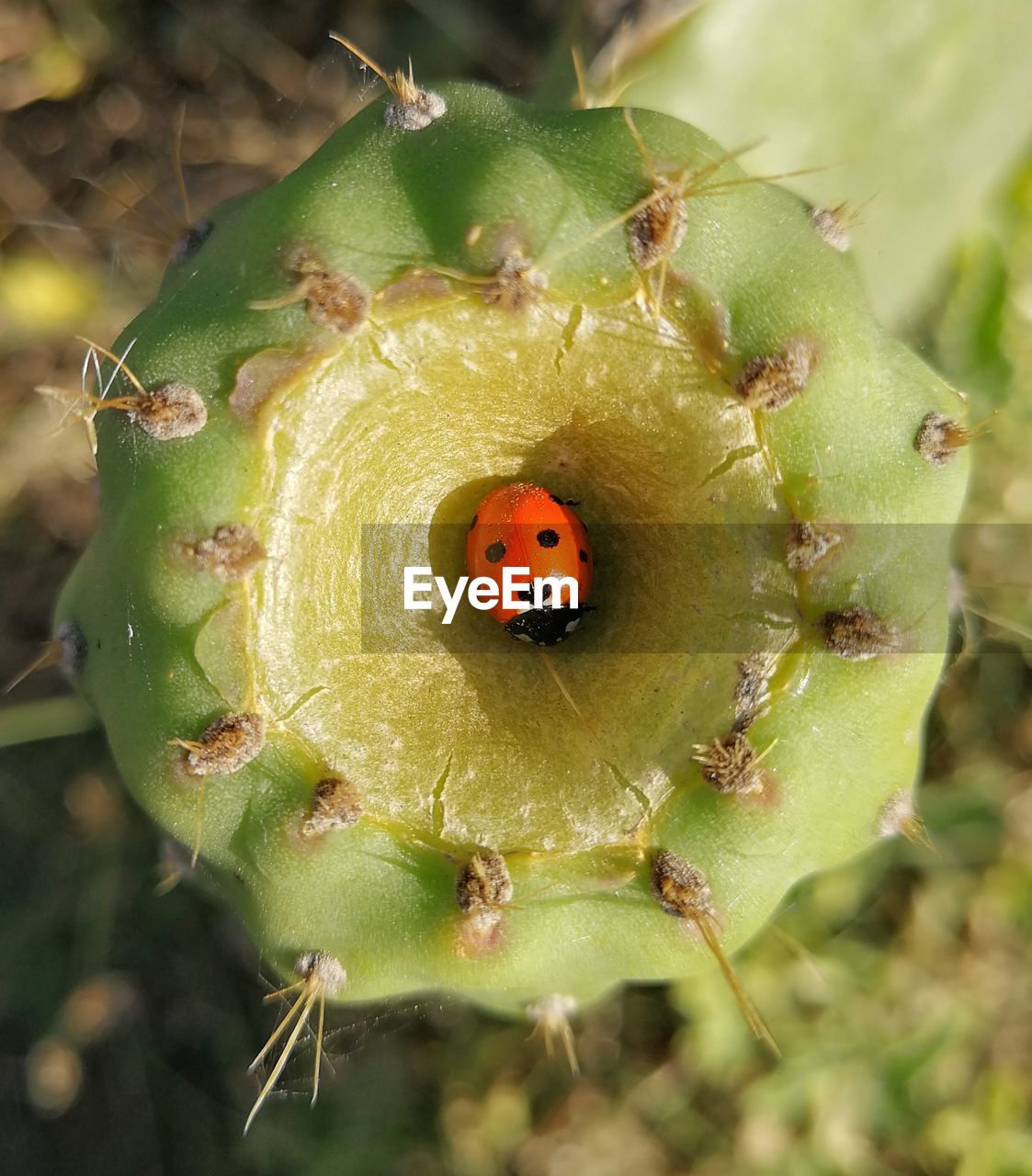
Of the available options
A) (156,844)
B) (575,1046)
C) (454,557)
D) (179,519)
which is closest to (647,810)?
(454,557)

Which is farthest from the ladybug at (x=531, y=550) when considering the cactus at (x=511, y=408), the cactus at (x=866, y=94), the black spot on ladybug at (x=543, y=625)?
the cactus at (x=866, y=94)

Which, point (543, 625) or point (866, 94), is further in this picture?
point (866, 94)

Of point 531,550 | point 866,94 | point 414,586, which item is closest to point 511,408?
point 531,550

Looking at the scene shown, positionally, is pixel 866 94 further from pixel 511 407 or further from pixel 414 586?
pixel 414 586

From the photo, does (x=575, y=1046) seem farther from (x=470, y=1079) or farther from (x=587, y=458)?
(x=587, y=458)

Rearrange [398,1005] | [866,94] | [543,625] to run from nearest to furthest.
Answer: [543,625]
[866,94]
[398,1005]
